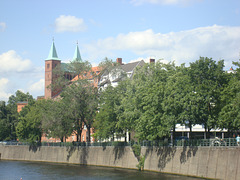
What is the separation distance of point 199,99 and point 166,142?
505 inches

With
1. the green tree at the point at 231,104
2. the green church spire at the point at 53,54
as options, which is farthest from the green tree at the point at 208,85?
the green church spire at the point at 53,54

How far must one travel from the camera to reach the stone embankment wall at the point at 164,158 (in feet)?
178

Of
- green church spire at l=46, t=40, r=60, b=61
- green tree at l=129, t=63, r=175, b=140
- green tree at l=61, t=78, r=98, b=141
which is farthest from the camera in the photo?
green church spire at l=46, t=40, r=60, b=61

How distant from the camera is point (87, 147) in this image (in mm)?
93688

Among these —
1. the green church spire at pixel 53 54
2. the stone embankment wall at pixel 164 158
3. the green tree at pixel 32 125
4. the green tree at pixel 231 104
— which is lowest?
the stone embankment wall at pixel 164 158

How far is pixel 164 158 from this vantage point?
6869 centimetres

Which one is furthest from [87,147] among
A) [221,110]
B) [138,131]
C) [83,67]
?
[221,110]

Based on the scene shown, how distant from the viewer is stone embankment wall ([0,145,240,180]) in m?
54.4

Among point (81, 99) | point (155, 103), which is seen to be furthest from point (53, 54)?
point (155, 103)

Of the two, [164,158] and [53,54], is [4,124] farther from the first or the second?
[164,158]

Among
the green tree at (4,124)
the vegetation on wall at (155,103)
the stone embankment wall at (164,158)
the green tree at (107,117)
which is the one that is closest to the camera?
the stone embankment wall at (164,158)

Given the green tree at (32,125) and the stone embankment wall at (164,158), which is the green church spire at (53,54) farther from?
the stone embankment wall at (164,158)

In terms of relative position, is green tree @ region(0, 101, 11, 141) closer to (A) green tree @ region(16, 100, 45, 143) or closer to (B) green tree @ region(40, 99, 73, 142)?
(A) green tree @ region(16, 100, 45, 143)

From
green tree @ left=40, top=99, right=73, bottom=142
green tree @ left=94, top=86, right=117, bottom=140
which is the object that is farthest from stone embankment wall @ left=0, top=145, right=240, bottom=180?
green tree @ left=40, top=99, right=73, bottom=142
